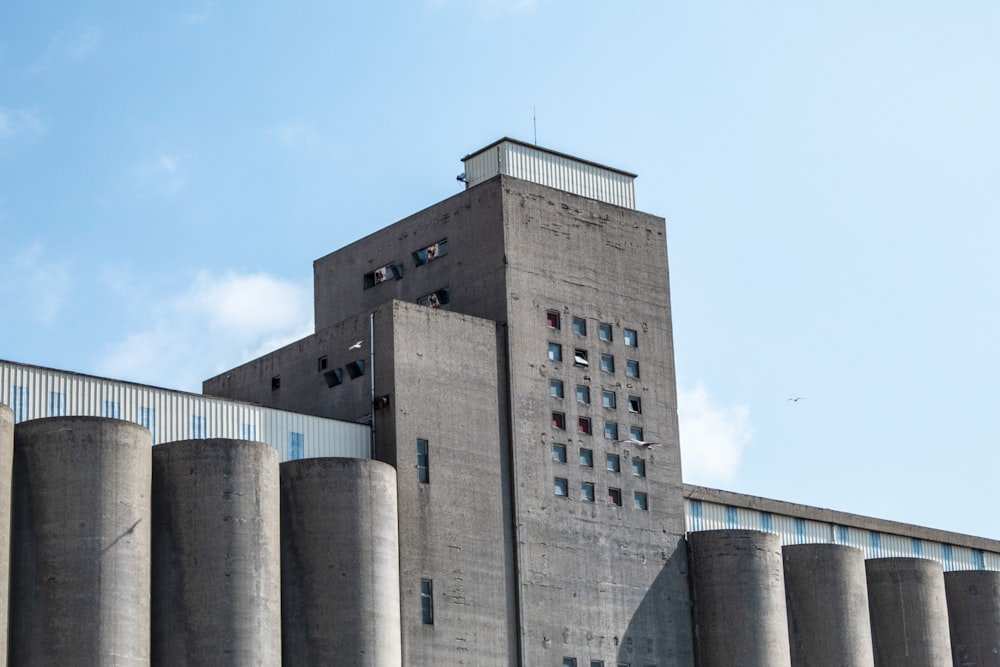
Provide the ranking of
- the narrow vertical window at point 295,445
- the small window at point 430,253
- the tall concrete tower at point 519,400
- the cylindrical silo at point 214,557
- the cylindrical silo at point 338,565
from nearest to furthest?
the cylindrical silo at point 214,557, the cylindrical silo at point 338,565, the narrow vertical window at point 295,445, the tall concrete tower at point 519,400, the small window at point 430,253

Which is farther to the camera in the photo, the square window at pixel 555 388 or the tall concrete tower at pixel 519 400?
the square window at pixel 555 388

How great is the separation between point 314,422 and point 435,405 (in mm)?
5155

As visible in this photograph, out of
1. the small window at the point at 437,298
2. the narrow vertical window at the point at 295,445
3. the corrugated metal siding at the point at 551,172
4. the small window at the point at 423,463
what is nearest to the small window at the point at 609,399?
the small window at the point at 437,298

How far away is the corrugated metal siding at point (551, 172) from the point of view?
280 feet

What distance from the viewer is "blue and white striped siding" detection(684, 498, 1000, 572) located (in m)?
92.1

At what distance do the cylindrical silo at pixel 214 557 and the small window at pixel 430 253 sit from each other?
18.5 m

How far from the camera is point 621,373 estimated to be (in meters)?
84.4

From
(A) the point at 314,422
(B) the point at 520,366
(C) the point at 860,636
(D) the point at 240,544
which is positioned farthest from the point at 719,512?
(D) the point at 240,544

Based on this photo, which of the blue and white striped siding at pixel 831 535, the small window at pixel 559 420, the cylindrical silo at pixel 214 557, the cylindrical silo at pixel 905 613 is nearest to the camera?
the cylindrical silo at pixel 214 557

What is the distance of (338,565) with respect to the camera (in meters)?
70.2

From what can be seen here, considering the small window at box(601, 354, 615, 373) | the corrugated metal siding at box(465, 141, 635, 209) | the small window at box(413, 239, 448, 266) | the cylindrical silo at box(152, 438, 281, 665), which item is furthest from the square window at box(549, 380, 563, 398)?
the cylindrical silo at box(152, 438, 281, 665)

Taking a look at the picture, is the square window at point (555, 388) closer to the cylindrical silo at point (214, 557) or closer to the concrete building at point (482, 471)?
the concrete building at point (482, 471)

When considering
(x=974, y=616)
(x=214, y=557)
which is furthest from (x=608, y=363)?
(x=974, y=616)

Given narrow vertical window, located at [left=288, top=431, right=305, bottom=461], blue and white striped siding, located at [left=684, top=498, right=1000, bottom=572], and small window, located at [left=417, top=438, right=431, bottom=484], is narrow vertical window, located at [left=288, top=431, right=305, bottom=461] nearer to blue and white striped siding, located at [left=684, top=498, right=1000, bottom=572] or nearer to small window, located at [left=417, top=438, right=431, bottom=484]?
small window, located at [left=417, top=438, right=431, bottom=484]
